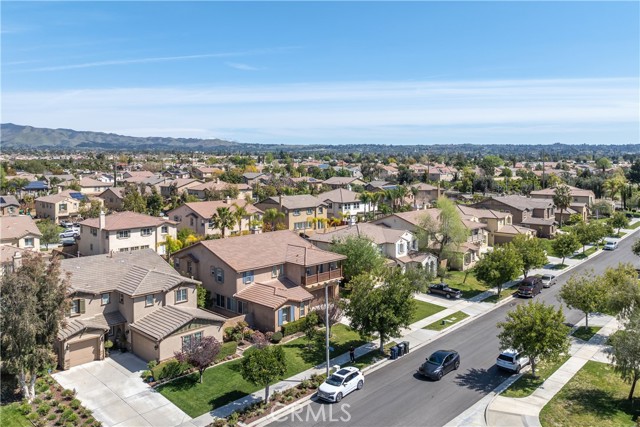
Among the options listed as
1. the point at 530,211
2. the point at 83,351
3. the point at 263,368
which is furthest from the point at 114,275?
the point at 530,211

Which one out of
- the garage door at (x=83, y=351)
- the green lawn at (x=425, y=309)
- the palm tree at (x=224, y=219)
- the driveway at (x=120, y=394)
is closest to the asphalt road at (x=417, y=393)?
the green lawn at (x=425, y=309)

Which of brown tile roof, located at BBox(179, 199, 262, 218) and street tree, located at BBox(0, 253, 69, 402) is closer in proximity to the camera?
street tree, located at BBox(0, 253, 69, 402)

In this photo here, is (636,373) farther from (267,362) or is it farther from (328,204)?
(328,204)

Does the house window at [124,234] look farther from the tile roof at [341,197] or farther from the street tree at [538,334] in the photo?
the street tree at [538,334]

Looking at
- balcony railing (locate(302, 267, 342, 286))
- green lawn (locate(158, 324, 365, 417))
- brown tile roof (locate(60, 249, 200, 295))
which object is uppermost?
brown tile roof (locate(60, 249, 200, 295))

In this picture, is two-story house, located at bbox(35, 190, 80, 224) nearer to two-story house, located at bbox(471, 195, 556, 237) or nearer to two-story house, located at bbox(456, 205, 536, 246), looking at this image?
two-story house, located at bbox(456, 205, 536, 246)

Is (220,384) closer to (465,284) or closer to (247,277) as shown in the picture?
(247,277)

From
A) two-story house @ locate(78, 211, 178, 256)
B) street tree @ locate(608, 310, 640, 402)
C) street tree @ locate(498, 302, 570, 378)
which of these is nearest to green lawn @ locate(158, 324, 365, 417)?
street tree @ locate(498, 302, 570, 378)


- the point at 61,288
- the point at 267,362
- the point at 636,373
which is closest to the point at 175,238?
the point at 61,288
